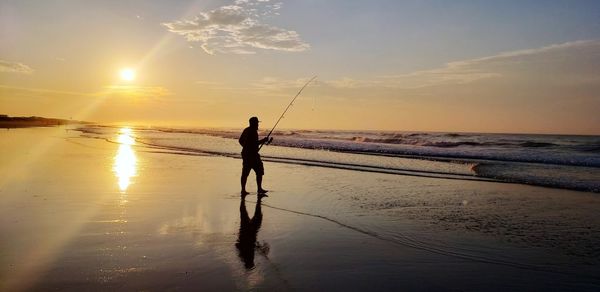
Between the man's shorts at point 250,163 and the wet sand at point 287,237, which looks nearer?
the wet sand at point 287,237

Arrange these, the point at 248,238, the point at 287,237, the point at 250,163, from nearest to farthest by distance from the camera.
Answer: the point at 248,238, the point at 287,237, the point at 250,163

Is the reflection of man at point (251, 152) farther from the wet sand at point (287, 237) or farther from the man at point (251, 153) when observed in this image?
the wet sand at point (287, 237)

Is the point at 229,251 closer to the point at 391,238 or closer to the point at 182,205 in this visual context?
Answer: the point at 391,238

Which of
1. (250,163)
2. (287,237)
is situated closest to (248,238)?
(287,237)

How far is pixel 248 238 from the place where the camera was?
622 centimetres

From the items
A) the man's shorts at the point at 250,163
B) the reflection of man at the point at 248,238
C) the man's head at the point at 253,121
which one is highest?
the man's head at the point at 253,121

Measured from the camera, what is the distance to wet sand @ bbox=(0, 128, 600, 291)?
454cm

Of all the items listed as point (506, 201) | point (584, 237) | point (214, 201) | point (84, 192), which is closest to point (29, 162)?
point (84, 192)

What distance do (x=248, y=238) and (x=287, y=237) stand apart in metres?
0.61

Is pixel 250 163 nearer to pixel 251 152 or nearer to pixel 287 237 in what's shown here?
pixel 251 152

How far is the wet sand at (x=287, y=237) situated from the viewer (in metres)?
4.54

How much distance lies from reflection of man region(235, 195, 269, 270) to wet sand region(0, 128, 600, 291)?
0.8 inches

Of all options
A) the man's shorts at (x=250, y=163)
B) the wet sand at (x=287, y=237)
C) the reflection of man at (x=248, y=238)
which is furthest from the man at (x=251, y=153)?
the reflection of man at (x=248, y=238)

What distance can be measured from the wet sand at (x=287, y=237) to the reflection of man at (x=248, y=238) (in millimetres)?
21
